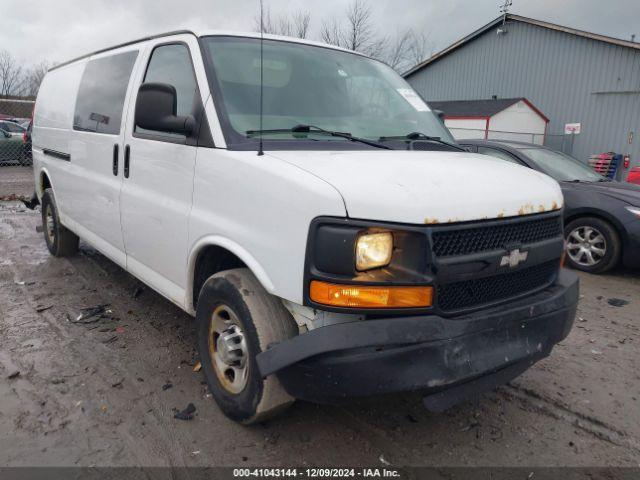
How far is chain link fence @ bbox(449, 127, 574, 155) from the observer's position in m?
19.7

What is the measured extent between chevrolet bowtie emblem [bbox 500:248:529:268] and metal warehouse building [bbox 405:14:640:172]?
21095mm

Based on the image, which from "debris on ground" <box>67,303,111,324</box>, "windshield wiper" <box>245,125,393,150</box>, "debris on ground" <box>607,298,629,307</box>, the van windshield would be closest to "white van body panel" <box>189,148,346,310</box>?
the van windshield

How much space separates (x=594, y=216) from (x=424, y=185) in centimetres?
501

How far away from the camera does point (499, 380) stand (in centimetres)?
252

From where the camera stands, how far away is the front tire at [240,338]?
245cm

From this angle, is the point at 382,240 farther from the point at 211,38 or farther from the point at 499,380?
the point at 211,38

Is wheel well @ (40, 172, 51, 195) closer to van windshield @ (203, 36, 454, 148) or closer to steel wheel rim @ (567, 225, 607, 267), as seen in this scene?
van windshield @ (203, 36, 454, 148)

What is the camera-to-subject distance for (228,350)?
274 centimetres

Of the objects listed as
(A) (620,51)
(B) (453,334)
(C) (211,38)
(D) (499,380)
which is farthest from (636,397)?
(A) (620,51)

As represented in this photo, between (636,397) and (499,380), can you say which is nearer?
(499,380)

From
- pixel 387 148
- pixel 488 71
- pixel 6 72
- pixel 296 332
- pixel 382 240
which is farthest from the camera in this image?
pixel 6 72

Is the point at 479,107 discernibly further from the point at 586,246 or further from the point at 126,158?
the point at 126,158

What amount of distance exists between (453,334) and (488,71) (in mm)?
25207

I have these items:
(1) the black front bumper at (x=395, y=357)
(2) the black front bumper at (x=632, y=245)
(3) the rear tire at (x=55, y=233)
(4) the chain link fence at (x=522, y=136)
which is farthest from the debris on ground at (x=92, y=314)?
(4) the chain link fence at (x=522, y=136)
